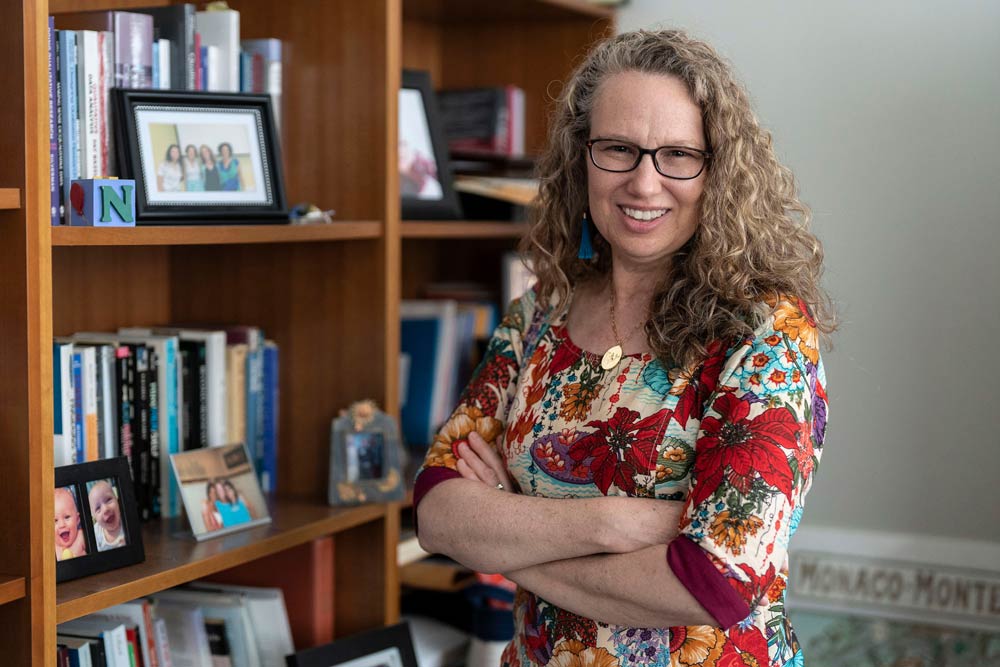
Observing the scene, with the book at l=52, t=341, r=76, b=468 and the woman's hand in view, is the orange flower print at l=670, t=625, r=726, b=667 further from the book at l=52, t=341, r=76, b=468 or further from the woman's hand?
the book at l=52, t=341, r=76, b=468

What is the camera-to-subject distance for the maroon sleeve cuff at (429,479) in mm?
1561

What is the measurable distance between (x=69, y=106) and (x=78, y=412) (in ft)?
1.39

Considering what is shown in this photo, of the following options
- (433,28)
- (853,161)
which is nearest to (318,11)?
(433,28)

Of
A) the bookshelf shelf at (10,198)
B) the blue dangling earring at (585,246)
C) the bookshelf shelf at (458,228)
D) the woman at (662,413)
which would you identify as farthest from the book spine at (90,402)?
the blue dangling earring at (585,246)

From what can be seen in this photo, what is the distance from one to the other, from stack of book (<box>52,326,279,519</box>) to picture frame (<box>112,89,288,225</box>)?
0.78ft

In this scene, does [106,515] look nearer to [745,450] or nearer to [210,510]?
[210,510]

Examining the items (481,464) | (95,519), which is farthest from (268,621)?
(481,464)

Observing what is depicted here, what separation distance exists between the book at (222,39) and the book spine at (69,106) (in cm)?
30

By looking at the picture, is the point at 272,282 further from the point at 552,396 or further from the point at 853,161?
the point at 853,161

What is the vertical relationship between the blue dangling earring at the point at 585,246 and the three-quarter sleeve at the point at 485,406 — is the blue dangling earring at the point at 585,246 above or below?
above

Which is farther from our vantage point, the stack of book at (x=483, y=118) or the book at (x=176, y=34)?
the stack of book at (x=483, y=118)

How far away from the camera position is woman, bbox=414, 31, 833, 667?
1.30 meters

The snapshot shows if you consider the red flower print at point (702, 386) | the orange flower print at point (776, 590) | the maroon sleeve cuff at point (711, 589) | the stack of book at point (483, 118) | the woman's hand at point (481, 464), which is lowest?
the orange flower print at point (776, 590)

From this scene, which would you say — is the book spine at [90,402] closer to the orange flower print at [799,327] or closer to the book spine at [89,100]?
the book spine at [89,100]
